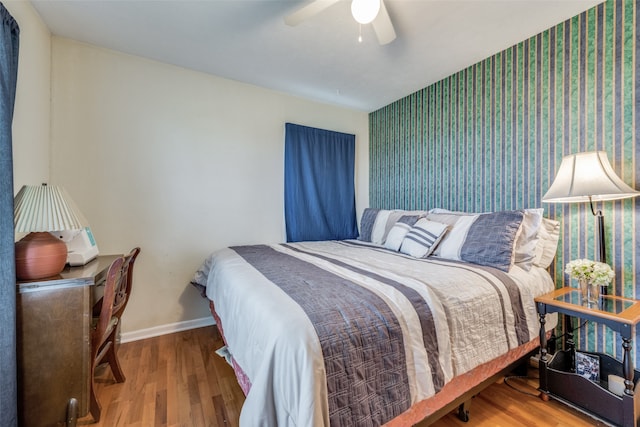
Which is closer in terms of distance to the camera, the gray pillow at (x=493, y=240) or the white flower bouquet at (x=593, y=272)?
the white flower bouquet at (x=593, y=272)

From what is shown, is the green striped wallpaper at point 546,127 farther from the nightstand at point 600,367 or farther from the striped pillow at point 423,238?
the striped pillow at point 423,238

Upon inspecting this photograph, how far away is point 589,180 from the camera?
1.59 meters

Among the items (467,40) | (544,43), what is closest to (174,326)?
(467,40)

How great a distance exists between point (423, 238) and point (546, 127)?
1.24m

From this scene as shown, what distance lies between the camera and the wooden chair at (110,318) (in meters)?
1.38

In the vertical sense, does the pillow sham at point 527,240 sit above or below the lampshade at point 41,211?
below

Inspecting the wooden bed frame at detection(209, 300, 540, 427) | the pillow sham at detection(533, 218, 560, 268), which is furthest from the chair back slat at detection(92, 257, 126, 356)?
the pillow sham at detection(533, 218, 560, 268)

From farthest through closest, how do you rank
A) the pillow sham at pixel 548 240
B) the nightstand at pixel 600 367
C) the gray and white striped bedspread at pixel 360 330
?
the pillow sham at pixel 548 240
the nightstand at pixel 600 367
the gray and white striped bedspread at pixel 360 330

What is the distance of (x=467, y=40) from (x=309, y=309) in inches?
95.3

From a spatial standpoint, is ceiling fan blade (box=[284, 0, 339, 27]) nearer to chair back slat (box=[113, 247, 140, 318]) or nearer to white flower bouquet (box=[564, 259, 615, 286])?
chair back slat (box=[113, 247, 140, 318])

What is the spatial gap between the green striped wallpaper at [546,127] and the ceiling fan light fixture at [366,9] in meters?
1.49

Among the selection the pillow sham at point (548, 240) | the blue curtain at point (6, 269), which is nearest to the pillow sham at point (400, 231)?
the pillow sham at point (548, 240)

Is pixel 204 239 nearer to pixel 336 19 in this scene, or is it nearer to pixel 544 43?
pixel 336 19

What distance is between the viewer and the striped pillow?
2189 millimetres
